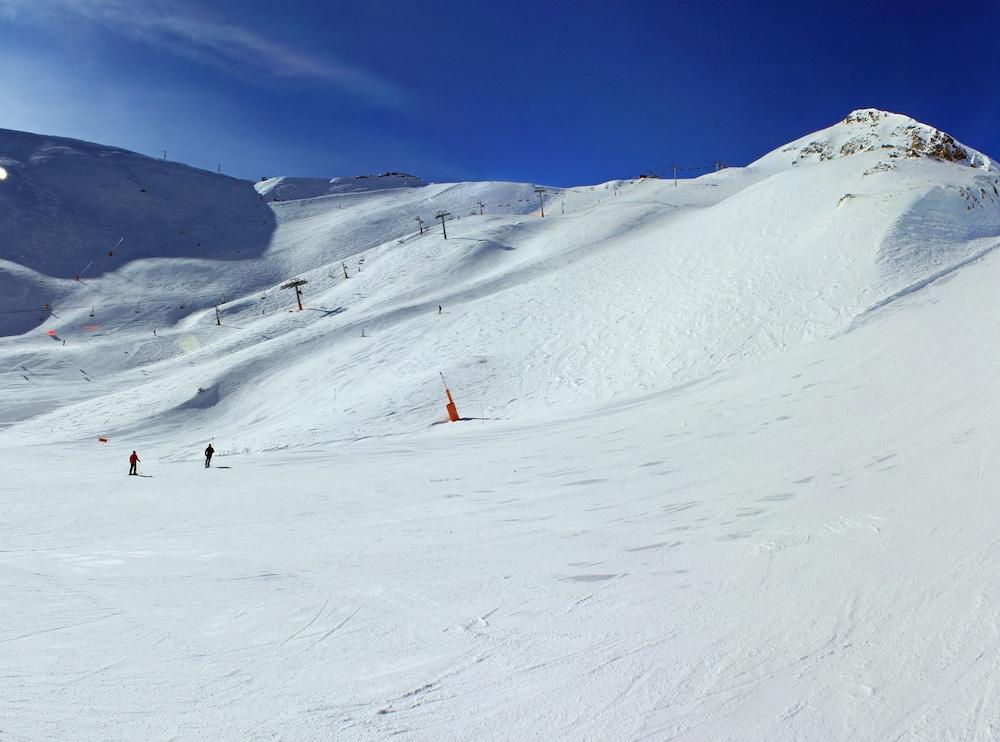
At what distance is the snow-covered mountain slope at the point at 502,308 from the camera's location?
2098 centimetres

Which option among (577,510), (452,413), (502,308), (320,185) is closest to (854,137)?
(502,308)

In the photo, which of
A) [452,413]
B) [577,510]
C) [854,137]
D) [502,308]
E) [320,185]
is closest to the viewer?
[577,510]

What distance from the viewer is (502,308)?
107ft

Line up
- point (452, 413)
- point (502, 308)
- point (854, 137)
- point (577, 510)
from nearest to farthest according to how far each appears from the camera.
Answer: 1. point (577, 510)
2. point (452, 413)
3. point (502, 308)
4. point (854, 137)

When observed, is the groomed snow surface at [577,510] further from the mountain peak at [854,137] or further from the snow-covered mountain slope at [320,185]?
the snow-covered mountain slope at [320,185]

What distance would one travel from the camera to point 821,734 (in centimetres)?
309

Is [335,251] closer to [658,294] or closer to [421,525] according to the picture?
[658,294]

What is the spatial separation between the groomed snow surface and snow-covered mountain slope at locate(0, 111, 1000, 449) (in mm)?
239

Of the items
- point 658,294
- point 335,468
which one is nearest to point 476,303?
point 658,294

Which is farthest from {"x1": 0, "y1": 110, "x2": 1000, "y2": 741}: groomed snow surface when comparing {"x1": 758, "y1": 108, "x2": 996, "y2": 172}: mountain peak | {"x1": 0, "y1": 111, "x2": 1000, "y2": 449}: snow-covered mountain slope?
{"x1": 758, "y1": 108, "x2": 996, "y2": 172}: mountain peak

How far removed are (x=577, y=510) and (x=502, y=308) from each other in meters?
24.9

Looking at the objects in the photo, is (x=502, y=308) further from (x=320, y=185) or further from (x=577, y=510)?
(x=320, y=185)

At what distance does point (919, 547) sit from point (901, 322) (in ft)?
46.7

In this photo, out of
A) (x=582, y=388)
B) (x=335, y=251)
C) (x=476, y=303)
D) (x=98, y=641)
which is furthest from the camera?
(x=335, y=251)
